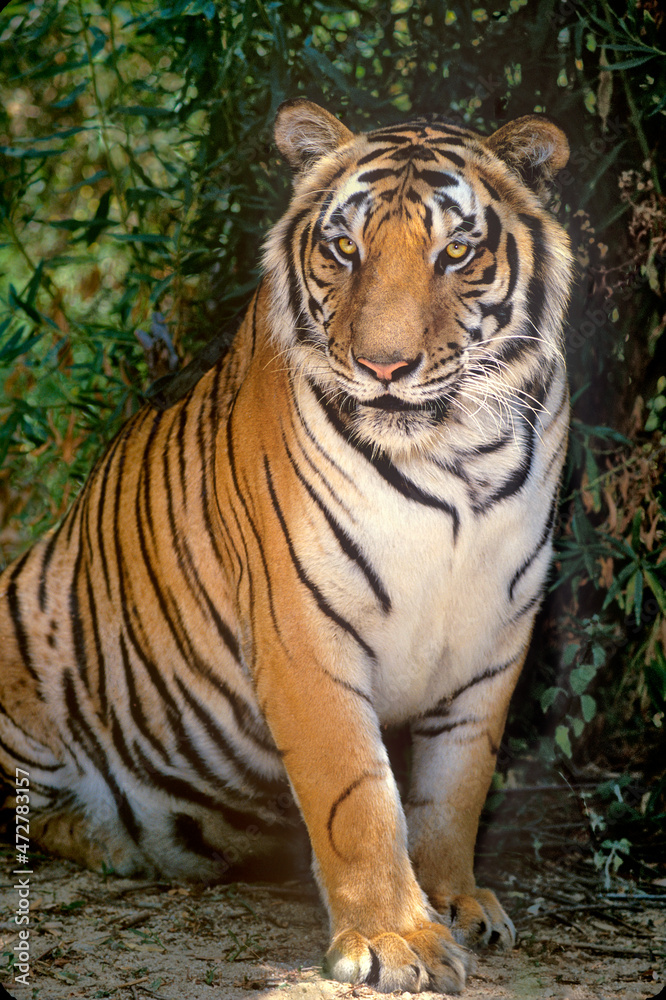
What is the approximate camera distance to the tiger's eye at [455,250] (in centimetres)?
160

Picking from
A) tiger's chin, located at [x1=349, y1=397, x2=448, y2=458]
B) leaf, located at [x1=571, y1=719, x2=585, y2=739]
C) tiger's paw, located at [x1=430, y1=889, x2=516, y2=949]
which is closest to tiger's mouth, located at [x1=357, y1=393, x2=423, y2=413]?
tiger's chin, located at [x1=349, y1=397, x2=448, y2=458]

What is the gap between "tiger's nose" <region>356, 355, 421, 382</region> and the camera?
1498 millimetres

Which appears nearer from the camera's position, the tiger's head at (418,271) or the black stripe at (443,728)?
the tiger's head at (418,271)

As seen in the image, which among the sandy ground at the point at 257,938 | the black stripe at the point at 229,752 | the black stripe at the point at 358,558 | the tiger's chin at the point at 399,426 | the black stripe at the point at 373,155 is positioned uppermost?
the black stripe at the point at 373,155

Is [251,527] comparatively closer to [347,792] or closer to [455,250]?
[347,792]

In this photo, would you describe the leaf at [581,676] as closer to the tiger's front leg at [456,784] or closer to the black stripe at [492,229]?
the tiger's front leg at [456,784]

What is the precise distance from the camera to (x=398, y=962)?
1471mm

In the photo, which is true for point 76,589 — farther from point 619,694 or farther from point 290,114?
point 619,694

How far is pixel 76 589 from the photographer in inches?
85.9

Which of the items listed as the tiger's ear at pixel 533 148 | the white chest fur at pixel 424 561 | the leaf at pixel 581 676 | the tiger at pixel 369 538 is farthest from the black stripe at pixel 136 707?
the tiger's ear at pixel 533 148

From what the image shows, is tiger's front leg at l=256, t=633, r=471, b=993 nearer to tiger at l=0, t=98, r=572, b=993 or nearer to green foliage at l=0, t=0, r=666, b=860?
tiger at l=0, t=98, r=572, b=993

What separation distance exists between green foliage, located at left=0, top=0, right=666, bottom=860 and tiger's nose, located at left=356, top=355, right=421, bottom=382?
2.70 ft

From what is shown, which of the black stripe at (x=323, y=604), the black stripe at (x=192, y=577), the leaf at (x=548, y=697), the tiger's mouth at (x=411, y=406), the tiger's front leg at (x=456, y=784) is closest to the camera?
the tiger's mouth at (x=411, y=406)

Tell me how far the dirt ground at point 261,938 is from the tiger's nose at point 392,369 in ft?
3.01
